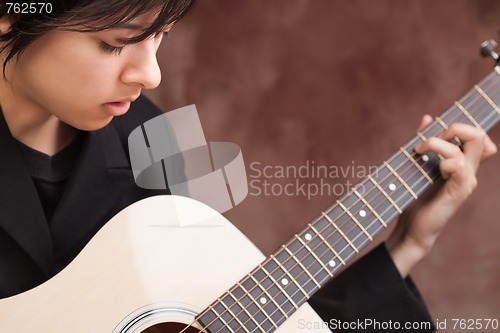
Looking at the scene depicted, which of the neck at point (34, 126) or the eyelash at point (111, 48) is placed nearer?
the eyelash at point (111, 48)

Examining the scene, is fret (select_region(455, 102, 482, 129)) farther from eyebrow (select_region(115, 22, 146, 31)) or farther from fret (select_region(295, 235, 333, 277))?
eyebrow (select_region(115, 22, 146, 31))

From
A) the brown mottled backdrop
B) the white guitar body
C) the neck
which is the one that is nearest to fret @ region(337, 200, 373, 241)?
the white guitar body

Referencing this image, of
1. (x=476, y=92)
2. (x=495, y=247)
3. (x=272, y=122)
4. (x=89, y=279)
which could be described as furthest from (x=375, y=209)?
(x=495, y=247)

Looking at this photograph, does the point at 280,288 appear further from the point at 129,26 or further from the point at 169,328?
the point at 129,26

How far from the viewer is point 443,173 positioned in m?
0.92

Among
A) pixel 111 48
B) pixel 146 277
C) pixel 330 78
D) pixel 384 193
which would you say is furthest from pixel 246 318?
pixel 330 78

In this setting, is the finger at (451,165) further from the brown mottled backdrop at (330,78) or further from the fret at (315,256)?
the brown mottled backdrop at (330,78)

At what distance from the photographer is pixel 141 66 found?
78cm

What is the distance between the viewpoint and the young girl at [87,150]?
76 cm

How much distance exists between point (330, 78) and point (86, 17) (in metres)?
0.79

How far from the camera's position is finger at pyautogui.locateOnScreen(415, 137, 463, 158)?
895 mm

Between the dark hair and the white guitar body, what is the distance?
22 centimetres

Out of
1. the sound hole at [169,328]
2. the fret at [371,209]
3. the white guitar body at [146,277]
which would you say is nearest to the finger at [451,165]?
the fret at [371,209]

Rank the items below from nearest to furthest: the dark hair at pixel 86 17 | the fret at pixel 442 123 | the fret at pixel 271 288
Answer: the dark hair at pixel 86 17 < the fret at pixel 271 288 < the fret at pixel 442 123
